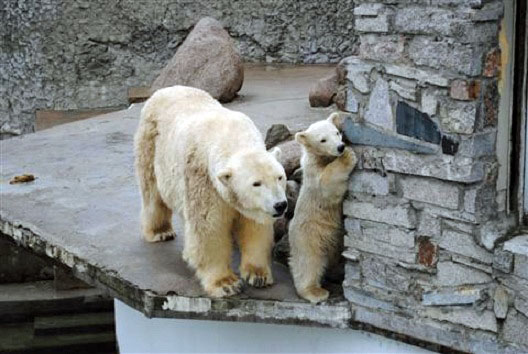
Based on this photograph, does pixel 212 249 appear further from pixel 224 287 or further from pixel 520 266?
pixel 520 266

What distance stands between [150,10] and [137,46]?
1.47ft

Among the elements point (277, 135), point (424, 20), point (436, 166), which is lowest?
point (277, 135)

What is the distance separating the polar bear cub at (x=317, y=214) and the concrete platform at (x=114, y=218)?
121 millimetres

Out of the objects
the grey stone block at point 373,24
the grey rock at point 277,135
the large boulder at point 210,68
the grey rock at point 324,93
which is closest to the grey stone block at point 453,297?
the grey stone block at point 373,24

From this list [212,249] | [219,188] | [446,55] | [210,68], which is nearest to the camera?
[446,55]

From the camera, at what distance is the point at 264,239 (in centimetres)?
477

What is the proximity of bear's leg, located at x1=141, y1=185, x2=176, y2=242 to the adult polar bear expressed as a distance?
0.69 ft

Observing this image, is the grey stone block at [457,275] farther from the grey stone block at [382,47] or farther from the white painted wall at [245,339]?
the grey stone block at [382,47]

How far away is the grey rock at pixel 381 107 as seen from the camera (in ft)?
13.8

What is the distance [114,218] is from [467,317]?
2.80 meters

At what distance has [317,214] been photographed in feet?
15.2

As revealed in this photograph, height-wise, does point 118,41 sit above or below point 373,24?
below

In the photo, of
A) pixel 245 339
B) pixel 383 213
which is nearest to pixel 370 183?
pixel 383 213

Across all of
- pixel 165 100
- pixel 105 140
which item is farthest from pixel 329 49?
pixel 165 100
